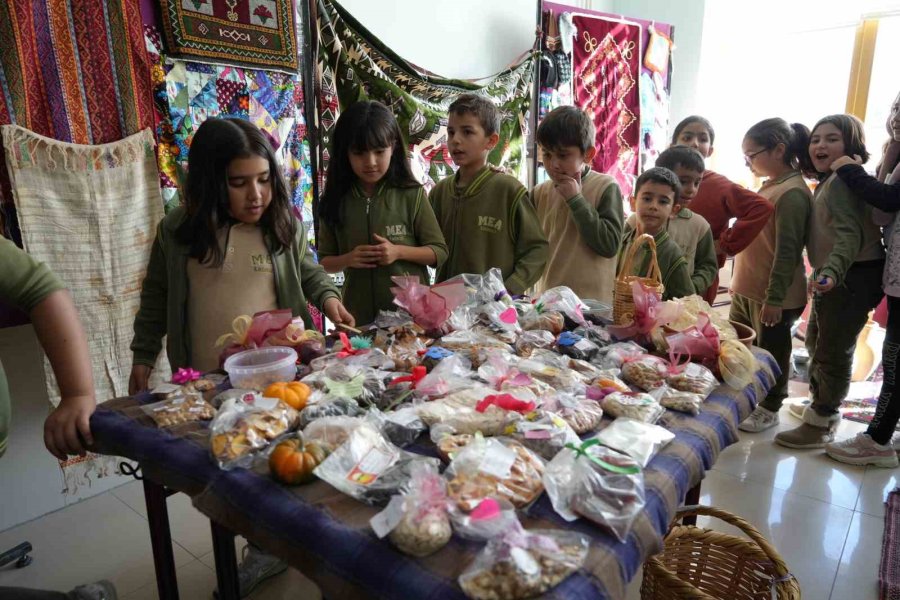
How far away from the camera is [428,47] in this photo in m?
3.11

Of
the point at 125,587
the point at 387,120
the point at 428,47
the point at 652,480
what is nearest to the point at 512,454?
the point at 652,480

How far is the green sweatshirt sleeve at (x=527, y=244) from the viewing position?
189cm

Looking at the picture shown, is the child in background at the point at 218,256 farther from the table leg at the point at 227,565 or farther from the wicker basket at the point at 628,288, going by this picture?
the wicker basket at the point at 628,288

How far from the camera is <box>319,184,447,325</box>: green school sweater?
6.15 ft

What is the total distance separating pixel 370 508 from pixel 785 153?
8.53ft

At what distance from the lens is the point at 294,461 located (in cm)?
81

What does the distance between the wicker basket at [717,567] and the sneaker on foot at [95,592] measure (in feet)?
4.65

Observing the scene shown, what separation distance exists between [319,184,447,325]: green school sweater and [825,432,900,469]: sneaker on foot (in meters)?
2.05

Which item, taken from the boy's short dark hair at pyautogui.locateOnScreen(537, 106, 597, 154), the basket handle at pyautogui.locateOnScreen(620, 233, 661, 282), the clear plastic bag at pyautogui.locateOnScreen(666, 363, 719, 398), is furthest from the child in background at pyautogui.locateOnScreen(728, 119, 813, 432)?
the clear plastic bag at pyautogui.locateOnScreen(666, 363, 719, 398)

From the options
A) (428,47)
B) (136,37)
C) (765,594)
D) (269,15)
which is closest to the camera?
(765,594)

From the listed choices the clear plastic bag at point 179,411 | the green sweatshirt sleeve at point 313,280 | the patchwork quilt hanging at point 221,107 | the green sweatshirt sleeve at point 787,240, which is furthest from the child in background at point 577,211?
the clear plastic bag at point 179,411

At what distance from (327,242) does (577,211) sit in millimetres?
910

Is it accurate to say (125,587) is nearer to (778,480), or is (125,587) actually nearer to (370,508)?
(370,508)

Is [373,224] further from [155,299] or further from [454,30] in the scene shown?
[454,30]
